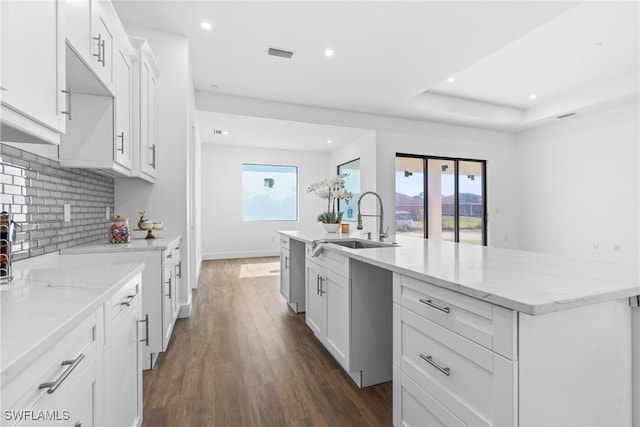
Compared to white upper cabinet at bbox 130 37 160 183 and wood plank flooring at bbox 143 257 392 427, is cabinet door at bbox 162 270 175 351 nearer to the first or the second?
wood plank flooring at bbox 143 257 392 427

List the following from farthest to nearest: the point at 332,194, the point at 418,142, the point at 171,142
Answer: the point at 418,142, the point at 332,194, the point at 171,142

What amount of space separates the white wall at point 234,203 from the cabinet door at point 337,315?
4.39 meters

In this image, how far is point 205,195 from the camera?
21.6 ft

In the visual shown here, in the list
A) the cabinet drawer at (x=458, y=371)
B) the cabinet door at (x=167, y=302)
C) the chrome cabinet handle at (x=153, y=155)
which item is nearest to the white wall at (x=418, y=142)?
the chrome cabinet handle at (x=153, y=155)

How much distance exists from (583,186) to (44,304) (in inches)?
290

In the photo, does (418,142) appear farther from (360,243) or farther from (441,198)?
(360,243)

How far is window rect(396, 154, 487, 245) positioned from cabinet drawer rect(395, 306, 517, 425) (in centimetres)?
474

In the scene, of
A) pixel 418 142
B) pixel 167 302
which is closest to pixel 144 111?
pixel 167 302

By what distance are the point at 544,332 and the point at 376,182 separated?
4785 mm

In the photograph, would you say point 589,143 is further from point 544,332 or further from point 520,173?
point 544,332

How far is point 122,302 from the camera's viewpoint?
3.70ft

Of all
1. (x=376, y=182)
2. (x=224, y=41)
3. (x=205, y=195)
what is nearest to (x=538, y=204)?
(x=376, y=182)

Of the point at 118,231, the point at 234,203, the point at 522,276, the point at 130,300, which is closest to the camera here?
the point at 522,276

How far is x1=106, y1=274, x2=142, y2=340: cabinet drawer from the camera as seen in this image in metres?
1.03
